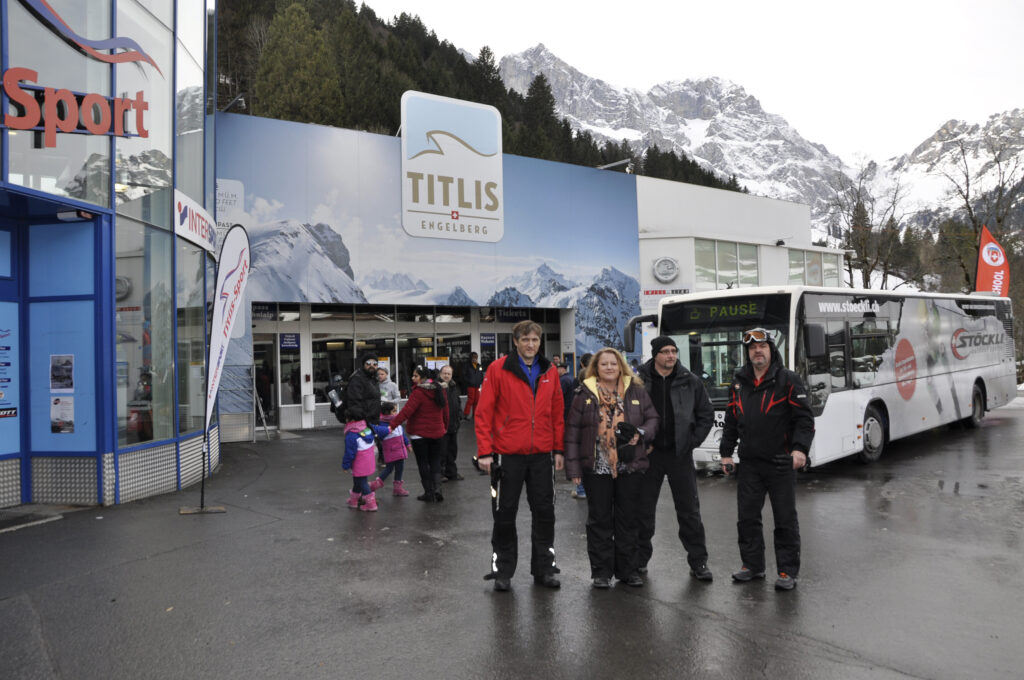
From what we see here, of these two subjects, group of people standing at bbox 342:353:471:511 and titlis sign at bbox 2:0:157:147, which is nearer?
titlis sign at bbox 2:0:157:147

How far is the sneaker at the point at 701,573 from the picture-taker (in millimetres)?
5598

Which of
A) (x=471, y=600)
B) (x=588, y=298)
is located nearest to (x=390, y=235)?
(x=588, y=298)

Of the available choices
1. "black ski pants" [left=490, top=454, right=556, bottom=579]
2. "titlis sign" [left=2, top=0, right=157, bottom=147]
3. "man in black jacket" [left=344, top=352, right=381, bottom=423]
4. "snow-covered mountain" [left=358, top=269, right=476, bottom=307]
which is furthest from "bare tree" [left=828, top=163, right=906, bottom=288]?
"black ski pants" [left=490, top=454, right=556, bottom=579]

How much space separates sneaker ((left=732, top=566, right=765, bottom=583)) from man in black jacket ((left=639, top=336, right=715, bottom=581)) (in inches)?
7.5

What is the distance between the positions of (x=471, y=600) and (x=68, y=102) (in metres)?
6.91

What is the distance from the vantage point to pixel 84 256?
8875mm

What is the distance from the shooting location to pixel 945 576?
223 inches

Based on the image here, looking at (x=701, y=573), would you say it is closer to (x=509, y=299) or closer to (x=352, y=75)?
(x=509, y=299)

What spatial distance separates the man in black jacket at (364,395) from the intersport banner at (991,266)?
21.2 m

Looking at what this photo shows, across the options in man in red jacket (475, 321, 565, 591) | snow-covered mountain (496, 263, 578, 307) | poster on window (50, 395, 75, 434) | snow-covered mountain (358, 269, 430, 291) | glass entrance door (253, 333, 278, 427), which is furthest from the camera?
snow-covered mountain (496, 263, 578, 307)

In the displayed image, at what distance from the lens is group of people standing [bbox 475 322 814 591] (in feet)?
17.7

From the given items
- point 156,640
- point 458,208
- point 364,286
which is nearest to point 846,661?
point 156,640

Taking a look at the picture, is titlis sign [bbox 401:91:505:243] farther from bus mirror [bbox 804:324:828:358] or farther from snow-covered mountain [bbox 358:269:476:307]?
bus mirror [bbox 804:324:828:358]

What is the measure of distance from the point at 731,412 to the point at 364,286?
15121mm
